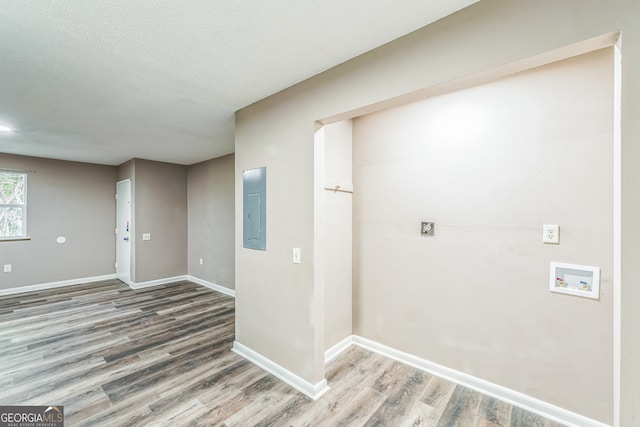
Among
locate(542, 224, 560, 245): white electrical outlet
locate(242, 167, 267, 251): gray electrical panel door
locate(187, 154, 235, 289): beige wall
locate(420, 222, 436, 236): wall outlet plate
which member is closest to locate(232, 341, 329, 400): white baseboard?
locate(242, 167, 267, 251): gray electrical panel door

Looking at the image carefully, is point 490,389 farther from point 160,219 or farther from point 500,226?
point 160,219

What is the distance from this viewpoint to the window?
4582mm

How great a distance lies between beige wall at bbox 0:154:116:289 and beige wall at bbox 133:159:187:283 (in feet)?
3.81

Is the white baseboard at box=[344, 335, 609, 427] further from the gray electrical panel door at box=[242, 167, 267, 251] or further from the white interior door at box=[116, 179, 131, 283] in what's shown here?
the white interior door at box=[116, 179, 131, 283]

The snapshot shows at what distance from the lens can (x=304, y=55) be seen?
5.77ft

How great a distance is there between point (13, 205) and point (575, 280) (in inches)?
301

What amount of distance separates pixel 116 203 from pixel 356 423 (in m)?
6.26

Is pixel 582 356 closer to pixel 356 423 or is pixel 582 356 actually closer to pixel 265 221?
pixel 356 423

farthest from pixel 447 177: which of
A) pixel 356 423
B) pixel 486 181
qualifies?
pixel 356 423

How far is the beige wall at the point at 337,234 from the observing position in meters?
2.65

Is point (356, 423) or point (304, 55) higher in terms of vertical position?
point (304, 55)

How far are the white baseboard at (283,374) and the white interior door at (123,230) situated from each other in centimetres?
384

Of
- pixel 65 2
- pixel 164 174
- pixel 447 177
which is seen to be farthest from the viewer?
pixel 164 174

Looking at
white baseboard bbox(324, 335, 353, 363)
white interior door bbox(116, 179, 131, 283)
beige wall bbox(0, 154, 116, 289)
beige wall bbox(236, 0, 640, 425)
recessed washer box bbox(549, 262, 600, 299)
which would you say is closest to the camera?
beige wall bbox(236, 0, 640, 425)
